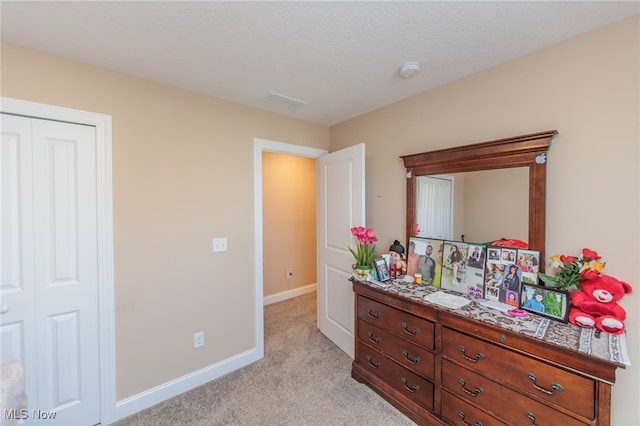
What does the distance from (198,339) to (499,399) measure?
2.16m

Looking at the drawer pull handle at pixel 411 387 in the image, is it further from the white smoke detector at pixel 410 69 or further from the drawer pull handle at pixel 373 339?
the white smoke detector at pixel 410 69

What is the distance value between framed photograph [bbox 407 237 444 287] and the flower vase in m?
0.34

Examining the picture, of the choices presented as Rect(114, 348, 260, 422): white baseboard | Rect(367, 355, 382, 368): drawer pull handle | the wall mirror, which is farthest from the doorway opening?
the wall mirror

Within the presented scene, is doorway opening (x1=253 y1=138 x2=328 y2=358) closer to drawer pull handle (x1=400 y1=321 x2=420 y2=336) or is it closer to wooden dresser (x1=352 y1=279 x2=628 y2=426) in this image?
wooden dresser (x1=352 y1=279 x2=628 y2=426)

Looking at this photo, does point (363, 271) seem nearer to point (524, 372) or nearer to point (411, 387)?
point (411, 387)

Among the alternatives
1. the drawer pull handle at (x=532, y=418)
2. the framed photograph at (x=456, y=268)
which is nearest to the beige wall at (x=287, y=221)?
the framed photograph at (x=456, y=268)

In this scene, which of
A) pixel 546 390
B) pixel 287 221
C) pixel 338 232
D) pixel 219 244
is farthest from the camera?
pixel 287 221

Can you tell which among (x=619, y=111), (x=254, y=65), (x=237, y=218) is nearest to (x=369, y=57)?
(x=254, y=65)

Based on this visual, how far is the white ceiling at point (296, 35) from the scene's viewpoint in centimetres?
122

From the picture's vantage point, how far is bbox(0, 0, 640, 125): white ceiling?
122 cm

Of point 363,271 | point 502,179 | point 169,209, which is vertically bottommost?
point 363,271

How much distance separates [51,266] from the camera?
1.61 metres

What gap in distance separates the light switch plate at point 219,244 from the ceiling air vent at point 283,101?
132 centimetres

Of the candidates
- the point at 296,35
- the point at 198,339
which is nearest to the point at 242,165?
the point at 296,35
